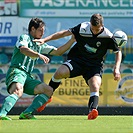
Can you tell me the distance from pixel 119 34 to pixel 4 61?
8.51 meters

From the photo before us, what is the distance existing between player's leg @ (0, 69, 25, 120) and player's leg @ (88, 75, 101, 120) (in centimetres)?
94

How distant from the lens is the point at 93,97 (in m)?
8.26

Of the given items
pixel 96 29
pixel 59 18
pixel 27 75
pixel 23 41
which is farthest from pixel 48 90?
pixel 59 18

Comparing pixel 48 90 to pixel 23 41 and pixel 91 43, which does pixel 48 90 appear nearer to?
pixel 23 41

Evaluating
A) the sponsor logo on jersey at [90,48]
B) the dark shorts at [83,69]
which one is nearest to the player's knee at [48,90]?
the dark shorts at [83,69]

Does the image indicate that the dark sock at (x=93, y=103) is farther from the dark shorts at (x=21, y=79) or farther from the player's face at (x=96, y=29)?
the player's face at (x=96, y=29)

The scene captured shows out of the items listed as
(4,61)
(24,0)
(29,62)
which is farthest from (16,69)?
(24,0)

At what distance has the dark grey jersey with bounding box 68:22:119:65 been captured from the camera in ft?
28.1

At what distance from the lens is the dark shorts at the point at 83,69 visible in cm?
861

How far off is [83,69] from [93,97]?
616 mm

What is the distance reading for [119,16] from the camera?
1805cm

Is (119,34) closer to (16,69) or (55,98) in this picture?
(16,69)

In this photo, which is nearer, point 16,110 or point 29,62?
point 29,62

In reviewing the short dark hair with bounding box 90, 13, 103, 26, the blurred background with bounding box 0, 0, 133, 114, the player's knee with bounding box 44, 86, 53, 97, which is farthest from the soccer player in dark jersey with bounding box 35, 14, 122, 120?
the blurred background with bounding box 0, 0, 133, 114
